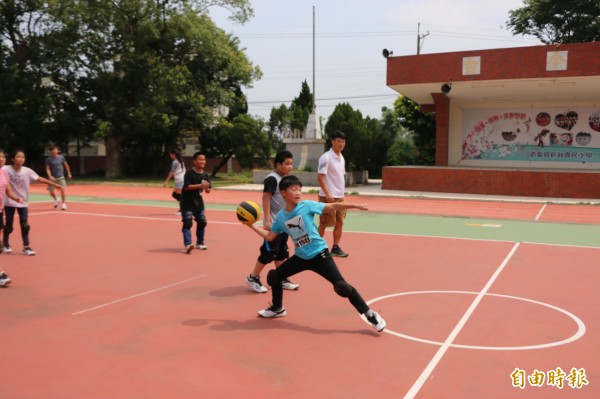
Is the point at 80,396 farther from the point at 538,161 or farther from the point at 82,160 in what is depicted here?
the point at 82,160

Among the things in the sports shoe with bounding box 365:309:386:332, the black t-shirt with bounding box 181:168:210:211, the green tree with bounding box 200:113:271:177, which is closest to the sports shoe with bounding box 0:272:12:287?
the black t-shirt with bounding box 181:168:210:211

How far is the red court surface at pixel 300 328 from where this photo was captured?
183 inches

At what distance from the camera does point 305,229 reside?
6.20 metres

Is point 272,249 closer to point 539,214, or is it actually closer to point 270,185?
point 270,185

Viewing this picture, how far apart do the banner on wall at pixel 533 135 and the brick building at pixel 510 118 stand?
45 millimetres

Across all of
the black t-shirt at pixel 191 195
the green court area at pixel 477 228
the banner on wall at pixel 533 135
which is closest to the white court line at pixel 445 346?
the green court area at pixel 477 228

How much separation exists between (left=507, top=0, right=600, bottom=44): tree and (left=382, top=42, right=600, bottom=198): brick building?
67.7ft

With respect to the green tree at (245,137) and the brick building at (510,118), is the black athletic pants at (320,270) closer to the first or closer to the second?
the brick building at (510,118)

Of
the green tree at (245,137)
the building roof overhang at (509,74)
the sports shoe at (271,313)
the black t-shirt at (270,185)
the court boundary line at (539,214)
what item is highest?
the building roof overhang at (509,74)

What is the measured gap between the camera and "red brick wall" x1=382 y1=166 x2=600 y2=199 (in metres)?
23.1

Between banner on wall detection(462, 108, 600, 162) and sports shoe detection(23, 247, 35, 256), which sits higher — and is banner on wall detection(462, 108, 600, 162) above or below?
above

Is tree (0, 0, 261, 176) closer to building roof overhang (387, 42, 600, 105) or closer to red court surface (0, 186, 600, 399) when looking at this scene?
building roof overhang (387, 42, 600, 105)

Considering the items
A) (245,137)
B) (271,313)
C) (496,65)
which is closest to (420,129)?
(245,137)

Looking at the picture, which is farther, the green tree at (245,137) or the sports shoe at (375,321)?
the green tree at (245,137)
